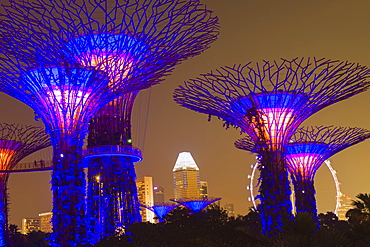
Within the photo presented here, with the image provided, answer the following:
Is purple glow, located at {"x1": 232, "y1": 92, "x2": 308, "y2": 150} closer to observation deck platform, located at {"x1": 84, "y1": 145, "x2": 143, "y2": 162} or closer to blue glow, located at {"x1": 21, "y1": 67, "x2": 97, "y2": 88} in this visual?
observation deck platform, located at {"x1": 84, "y1": 145, "x2": 143, "y2": 162}

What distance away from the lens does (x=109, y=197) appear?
122ft

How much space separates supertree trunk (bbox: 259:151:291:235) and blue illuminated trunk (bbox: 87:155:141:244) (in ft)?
31.7

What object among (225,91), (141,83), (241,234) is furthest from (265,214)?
(241,234)

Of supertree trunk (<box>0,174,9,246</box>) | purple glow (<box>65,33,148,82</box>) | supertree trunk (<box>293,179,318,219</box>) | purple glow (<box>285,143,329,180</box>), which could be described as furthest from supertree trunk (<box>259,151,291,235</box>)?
supertree trunk (<box>0,174,9,246</box>)

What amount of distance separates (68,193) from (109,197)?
1038 centimetres

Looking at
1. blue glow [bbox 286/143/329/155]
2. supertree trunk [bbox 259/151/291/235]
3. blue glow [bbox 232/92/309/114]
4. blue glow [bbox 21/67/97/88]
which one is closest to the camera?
blue glow [bbox 21/67/97/88]

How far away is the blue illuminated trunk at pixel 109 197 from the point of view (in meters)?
37.2

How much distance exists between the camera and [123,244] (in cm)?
2066

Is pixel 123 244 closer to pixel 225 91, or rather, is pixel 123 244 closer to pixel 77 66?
pixel 77 66

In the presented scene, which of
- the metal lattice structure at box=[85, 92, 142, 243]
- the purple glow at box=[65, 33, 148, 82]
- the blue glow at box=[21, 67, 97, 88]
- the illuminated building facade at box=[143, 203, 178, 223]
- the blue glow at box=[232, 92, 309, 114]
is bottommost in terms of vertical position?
the illuminated building facade at box=[143, 203, 178, 223]

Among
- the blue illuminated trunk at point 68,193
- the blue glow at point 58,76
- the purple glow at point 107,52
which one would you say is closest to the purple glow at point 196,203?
the purple glow at point 107,52

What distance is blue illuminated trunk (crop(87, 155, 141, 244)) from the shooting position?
1464 inches

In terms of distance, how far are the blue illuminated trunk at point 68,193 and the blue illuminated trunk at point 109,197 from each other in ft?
31.8

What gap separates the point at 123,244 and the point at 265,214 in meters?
13.6
